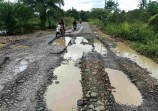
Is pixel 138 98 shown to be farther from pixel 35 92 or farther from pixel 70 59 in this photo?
pixel 70 59

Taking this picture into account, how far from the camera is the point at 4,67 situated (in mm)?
14031

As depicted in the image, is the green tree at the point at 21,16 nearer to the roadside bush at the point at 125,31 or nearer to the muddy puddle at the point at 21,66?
the roadside bush at the point at 125,31

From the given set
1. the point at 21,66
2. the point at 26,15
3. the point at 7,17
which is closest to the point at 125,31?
the point at 26,15

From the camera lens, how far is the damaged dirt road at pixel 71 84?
362 inches

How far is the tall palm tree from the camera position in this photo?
37.2 m

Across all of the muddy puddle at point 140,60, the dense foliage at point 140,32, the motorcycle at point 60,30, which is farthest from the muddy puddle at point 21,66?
the motorcycle at point 60,30

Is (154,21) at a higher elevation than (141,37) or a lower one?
higher

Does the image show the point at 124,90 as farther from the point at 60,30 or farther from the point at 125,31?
the point at 125,31

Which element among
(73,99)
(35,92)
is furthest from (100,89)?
(35,92)

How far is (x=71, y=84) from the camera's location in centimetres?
1157

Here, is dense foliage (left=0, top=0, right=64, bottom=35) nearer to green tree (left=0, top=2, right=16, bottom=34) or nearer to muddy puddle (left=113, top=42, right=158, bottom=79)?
green tree (left=0, top=2, right=16, bottom=34)

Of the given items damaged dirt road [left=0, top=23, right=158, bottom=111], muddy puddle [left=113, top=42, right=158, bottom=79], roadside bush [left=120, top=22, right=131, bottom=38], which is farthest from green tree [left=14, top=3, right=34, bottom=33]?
damaged dirt road [left=0, top=23, right=158, bottom=111]

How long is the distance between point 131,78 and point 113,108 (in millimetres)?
4372

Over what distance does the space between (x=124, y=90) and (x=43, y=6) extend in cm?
2849
